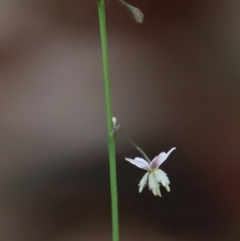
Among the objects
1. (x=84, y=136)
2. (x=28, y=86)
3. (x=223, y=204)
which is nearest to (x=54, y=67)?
(x=28, y=86)

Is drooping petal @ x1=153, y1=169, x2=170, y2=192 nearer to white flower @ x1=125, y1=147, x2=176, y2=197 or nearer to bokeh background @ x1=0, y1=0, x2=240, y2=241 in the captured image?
white flower @ x1=125, y1=147, x2=176, y2=197

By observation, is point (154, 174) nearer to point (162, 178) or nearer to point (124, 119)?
point (162, 178)

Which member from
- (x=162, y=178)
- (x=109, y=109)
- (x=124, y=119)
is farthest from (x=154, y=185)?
(x=124, y=119)

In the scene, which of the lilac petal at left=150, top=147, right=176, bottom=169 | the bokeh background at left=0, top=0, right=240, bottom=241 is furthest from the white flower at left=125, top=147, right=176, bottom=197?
the bokeh background at left=0, top=0, right=240, bottom=241

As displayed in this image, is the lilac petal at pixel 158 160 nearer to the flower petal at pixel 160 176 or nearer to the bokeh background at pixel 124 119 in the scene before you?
the flower petal at pixel 160 176

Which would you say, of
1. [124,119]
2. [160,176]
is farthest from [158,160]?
[124,119]

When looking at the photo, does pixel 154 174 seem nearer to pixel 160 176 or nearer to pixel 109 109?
pixel 160 176

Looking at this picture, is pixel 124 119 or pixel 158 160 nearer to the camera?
pixel 158 160

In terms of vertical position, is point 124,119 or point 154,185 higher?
point 124,119

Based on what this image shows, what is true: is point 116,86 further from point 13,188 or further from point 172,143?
point 13,188
